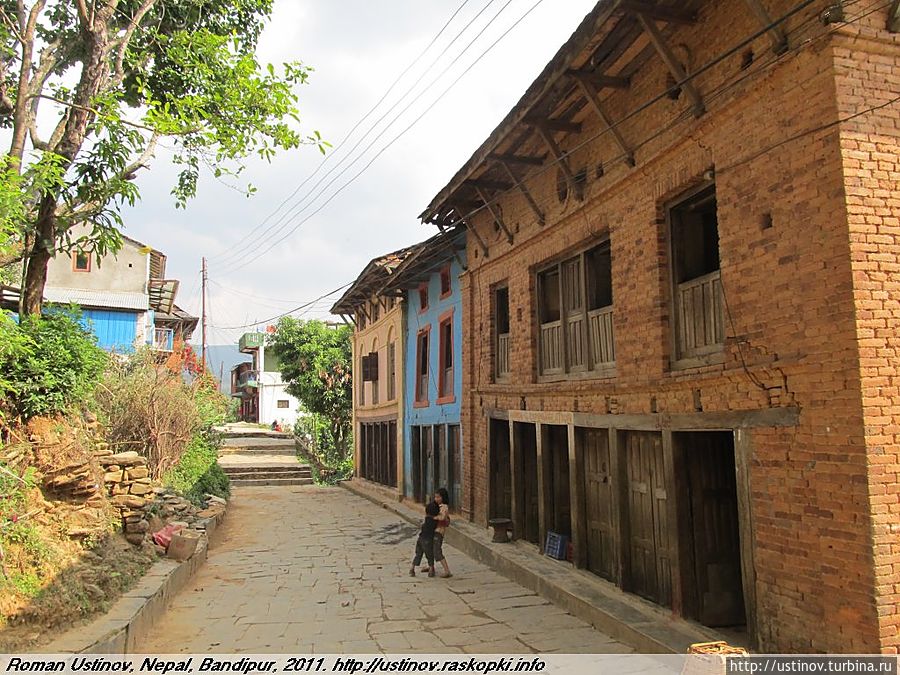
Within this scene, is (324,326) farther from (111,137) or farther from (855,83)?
(855,83)

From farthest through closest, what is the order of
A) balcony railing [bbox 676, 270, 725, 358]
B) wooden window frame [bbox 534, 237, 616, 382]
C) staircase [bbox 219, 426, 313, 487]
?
staircase [bbox 219, 426, 313, 487] → wooden window frame [bbox 534, 237, 616, 382] → balcony railing [bbox 676, 270, 725, 358]

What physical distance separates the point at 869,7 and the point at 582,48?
278cm

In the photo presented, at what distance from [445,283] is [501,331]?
3514 mm

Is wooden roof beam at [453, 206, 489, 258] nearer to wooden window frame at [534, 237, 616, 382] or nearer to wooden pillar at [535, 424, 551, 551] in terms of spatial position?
wooden window frame at [534, 237, 616, 382]

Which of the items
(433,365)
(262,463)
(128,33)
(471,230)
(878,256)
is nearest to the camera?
(878,256)

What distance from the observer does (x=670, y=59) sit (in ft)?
21.7

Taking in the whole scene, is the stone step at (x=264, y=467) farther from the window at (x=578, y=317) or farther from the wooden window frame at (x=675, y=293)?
the wooden window frame at (x=675, y=293)

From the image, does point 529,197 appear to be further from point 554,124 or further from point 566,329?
point 566,329

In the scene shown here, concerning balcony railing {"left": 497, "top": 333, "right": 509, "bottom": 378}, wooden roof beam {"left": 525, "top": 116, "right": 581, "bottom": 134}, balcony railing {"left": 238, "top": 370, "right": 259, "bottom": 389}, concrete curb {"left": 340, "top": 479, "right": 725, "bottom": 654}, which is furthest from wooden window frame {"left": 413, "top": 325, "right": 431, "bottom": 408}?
balcony railing {"left": 238, "top": 370, "right": 259, "bottom": 389}

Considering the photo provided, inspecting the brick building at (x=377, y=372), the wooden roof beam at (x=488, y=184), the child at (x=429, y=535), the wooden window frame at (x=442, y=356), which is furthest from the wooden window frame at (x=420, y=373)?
the child at (x=429, y=535)

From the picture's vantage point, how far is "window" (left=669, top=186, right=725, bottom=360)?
22.1ft

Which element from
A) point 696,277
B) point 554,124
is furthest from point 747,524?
point 554,124

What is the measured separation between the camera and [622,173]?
8164 mm

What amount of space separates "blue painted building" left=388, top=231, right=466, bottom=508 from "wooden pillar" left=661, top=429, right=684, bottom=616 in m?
7.11
